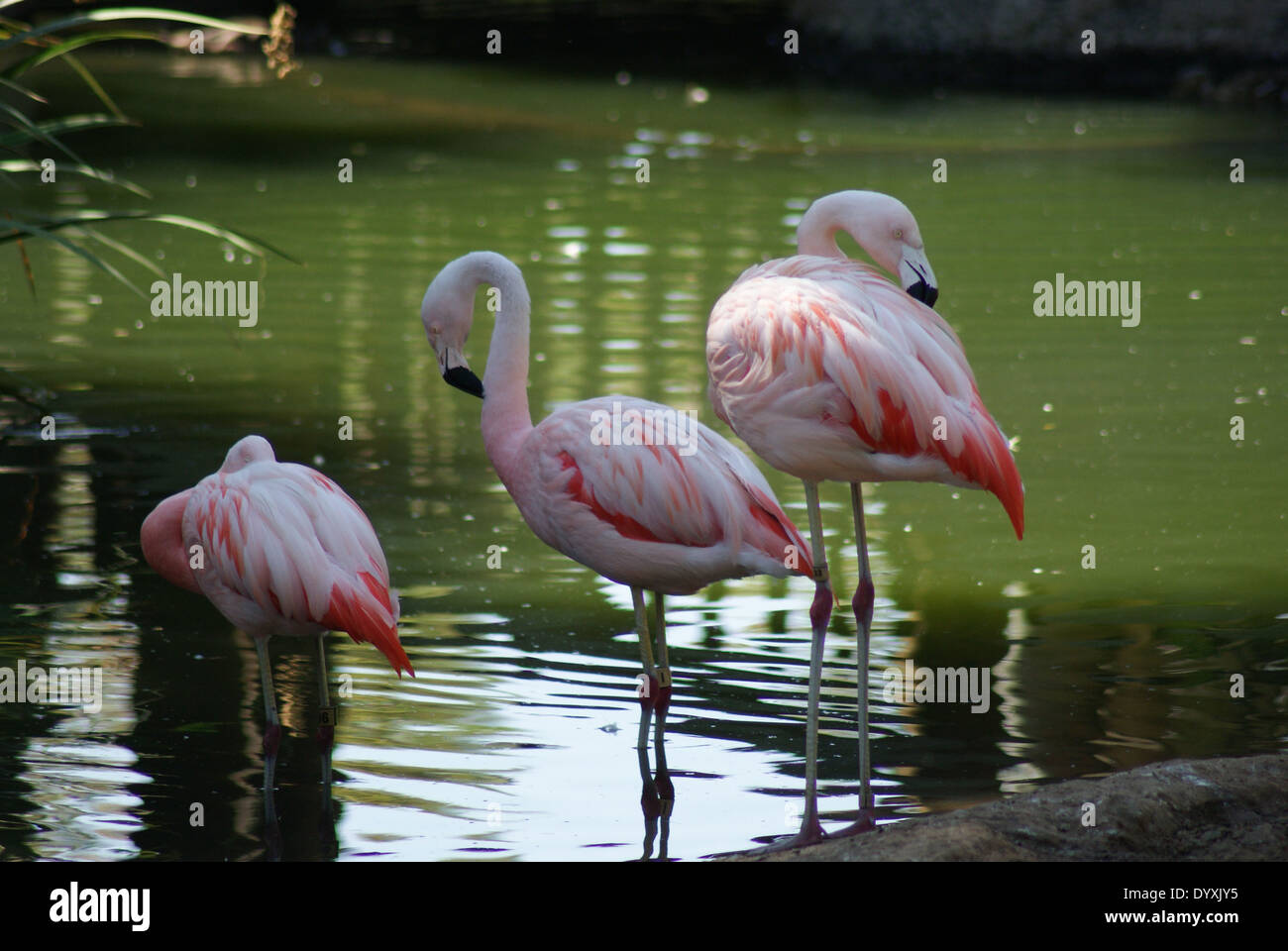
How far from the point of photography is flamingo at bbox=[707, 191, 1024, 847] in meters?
3.99

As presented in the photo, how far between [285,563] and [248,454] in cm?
56

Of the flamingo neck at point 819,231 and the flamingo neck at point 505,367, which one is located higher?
the flamingo neck at point 819,231

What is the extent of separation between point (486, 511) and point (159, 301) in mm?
3961

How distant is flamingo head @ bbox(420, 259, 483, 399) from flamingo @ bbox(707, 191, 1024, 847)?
691 mm

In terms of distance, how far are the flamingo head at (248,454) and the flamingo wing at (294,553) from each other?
17cm

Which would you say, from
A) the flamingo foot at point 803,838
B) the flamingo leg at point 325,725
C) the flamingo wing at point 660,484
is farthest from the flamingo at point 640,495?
the flamingo leg at point 325,725

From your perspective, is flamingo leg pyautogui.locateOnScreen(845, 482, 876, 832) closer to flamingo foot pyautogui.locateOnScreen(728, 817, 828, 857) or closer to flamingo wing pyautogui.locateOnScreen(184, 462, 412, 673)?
flamingo foot pyautogui.locateOnScreen(728, 817, 828, 857)

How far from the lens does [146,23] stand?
77.3 ft

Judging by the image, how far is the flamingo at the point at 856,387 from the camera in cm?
399

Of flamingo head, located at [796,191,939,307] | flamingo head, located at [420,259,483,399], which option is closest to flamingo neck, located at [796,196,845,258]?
flamingo head, located at [796,191,939,307]

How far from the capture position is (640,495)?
14.1 feet

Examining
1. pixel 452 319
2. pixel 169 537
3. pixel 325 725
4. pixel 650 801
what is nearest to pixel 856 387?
pixel 650 801

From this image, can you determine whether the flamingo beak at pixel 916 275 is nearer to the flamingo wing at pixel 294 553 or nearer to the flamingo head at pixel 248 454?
the flamingo wing at pixel 294 553

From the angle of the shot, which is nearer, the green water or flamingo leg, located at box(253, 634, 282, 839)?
flamingo leg, located at box(253, 634, 282, 839)
